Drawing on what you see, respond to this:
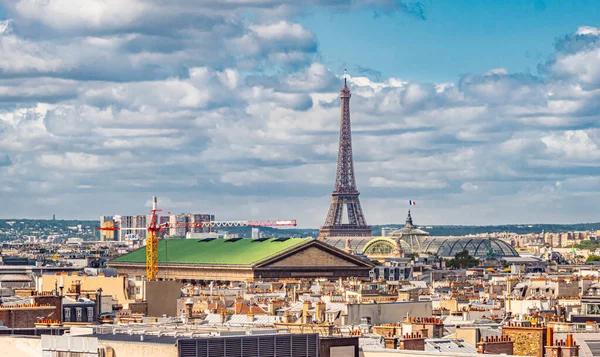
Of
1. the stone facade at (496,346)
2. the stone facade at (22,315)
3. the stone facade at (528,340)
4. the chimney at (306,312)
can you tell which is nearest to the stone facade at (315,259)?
the chimney at (306,312)

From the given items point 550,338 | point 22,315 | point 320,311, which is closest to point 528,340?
point 550,338

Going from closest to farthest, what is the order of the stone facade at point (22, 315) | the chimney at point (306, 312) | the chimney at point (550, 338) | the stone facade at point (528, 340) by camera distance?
1. the chimney at point (550, 338)
2. the stone facade at point (528, 340)
3. the stone facade at point (22, 315)
4. the chimney at point (306, 312)

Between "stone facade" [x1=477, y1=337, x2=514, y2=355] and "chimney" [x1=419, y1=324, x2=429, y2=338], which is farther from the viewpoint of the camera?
"chimney" [x1=419, y1=324, x2=429, y2=338]

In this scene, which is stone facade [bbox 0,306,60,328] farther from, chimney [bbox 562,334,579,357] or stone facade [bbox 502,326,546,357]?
chimney [bbox 562,334,579,357]

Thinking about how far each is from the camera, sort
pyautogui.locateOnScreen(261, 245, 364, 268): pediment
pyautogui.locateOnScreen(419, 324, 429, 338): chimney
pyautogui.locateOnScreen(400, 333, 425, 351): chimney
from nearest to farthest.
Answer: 1. pyautogui.locateOnScreen(400, 333, 425, 351): chimney
2. pyautogui.locateOnScreen(419, 324, 429, 338): chimney
3. pyautogui.locateOnScreen(261, 245, 364, 268): pediment

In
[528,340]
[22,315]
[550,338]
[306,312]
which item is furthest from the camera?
[306,312]

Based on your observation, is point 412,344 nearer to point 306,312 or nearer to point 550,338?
point 550,338

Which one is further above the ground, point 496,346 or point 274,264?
point 274,264

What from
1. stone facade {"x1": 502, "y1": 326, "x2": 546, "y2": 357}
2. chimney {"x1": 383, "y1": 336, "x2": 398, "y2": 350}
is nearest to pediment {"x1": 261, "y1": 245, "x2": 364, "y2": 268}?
chimney {"x1": 383, "y1": 336, "x2": 398, "y2": 350}

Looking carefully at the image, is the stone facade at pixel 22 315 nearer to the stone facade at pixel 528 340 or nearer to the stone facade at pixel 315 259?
the stone facade at pixel 528 340

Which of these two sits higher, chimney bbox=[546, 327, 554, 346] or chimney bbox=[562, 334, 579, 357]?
chimney bbox=[546, 327, 554, 346]

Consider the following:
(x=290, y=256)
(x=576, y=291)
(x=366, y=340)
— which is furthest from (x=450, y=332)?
(x=290, y=256)
